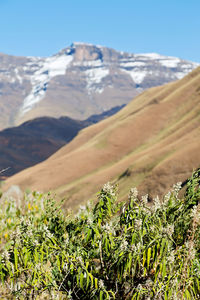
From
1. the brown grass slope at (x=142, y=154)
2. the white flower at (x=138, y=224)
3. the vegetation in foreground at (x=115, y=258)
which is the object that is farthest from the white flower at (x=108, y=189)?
the brown grass slope at (x=142, y=154)

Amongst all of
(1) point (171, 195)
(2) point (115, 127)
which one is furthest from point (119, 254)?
(2) point (115, 127)

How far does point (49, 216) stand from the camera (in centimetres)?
855

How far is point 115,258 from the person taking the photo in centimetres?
593

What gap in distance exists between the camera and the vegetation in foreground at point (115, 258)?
19.0 ft

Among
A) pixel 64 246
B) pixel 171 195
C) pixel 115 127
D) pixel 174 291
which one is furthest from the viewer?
pixel 115 127

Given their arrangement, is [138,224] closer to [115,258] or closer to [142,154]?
[115,258]

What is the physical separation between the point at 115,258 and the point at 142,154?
292 ft

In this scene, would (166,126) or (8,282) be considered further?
(166,126)

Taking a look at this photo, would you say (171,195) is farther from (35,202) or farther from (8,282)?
(35,202)

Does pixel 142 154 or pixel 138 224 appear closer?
pixel 138 224

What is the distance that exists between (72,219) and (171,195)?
2.30m

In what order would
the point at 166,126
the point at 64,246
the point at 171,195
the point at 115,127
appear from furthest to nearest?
the point at 115,127, the point at 166,126, the point at 171,195, the point at 64,246

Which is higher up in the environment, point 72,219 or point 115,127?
point 115,127

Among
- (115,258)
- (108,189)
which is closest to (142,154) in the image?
(108,189)
